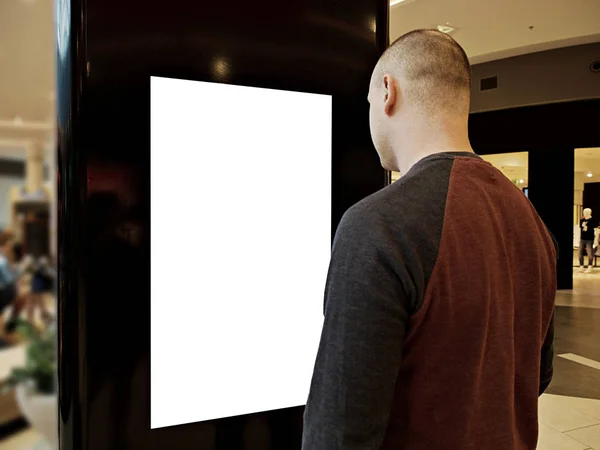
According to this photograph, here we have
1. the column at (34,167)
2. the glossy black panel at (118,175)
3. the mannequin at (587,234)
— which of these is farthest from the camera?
the mannequin at (587,234)

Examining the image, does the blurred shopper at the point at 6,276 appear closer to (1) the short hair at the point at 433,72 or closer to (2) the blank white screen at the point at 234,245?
(2) the blank white screen at the point at 234,245

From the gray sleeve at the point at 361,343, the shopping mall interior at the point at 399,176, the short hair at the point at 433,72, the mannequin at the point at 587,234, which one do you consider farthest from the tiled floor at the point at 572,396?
the mannequin at the point at 587,234

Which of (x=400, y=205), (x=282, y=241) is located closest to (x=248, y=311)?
(x=282, y=241)

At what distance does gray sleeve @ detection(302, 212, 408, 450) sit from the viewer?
824 millimetres

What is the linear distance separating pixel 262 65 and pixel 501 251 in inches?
37.6

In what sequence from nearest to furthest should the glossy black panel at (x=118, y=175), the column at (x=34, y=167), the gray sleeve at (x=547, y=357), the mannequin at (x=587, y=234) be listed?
the column at (x=34, y=167)
the gray sleeve at (x=547, y=357)
the glossy black panel at (x=118, y=175)
the mannequin at (x=587, y=234)

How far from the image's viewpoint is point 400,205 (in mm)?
868

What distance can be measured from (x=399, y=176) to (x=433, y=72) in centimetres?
509

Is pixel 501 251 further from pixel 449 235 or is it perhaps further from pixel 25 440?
pixel 25 440

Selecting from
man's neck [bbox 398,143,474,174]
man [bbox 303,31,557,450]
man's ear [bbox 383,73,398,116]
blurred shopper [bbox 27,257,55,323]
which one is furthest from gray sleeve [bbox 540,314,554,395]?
blurred shopper [bbox 27,257,55,323]

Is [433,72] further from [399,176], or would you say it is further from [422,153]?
[399,176]

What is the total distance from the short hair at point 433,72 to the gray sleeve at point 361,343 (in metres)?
0.31

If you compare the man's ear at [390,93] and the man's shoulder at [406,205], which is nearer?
the man's shoulder at [406,205]

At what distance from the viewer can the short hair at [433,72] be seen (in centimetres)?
100
